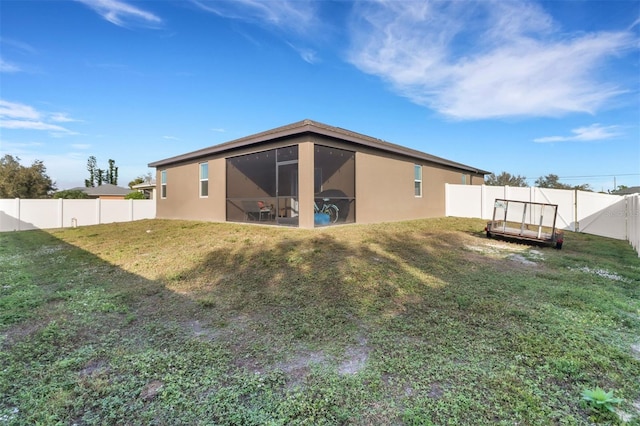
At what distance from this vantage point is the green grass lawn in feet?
5.84

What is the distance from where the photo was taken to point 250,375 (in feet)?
7.01

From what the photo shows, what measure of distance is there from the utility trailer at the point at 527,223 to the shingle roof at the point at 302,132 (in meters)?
4.46

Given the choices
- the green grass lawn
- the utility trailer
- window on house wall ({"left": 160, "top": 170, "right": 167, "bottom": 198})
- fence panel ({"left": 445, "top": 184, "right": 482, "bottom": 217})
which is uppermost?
window on house wall ({"left": 160, "top": 170, "right": 167, "bottom": 198})

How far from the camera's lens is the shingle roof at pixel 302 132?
856cm

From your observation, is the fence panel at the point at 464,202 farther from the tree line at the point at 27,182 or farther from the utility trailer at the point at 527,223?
the tree line at the point at 27,182

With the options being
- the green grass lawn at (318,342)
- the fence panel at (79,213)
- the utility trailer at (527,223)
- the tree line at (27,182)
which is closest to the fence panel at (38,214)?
the fence panel at (79,213)

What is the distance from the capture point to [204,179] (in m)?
12.5

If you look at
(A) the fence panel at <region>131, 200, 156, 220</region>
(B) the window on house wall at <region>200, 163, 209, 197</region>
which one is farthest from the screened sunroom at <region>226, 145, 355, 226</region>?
(A) the fence panel at <region>131, 200, 156, 220</region>

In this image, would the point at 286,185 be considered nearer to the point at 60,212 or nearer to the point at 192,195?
the point at 192,195

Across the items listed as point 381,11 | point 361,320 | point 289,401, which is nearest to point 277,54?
point 381,11

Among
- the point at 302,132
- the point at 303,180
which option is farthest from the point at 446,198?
the point at 302,132

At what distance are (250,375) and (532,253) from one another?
716 centimetres

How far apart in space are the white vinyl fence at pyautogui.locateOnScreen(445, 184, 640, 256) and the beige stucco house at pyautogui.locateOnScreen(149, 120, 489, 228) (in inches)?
43.3

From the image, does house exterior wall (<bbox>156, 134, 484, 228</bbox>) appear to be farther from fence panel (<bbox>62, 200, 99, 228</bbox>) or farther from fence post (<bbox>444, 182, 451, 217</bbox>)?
fence panel (<bbox>62, 200, 99, 228</bbox>)
